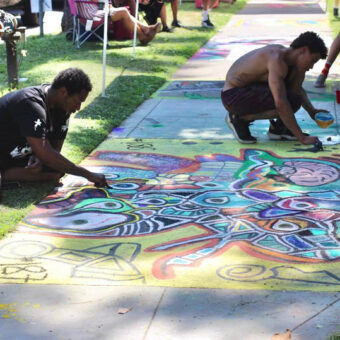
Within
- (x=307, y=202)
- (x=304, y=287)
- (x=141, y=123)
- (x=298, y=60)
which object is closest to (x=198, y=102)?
(x=141, y=123)

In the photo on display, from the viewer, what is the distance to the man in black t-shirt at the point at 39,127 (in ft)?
17.9

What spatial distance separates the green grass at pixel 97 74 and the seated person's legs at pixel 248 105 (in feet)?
4.18

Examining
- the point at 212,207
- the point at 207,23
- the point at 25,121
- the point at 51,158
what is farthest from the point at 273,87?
the point at 207,23

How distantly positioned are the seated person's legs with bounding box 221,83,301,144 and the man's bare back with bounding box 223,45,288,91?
0.22 ft

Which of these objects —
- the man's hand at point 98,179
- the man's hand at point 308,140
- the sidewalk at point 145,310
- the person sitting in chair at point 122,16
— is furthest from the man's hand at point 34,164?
the person sitting in chair at point 122,16

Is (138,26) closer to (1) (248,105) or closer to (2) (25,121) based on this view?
(1) (248,105)

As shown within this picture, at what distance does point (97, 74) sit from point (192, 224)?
18.8 ft

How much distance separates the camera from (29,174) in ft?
19.0

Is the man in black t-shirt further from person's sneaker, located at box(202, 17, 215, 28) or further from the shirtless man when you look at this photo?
person's sneaker, located at box(202, 17, 215, 28)

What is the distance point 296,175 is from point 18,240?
7.91 feet

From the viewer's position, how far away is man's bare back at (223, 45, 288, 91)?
6734 mm

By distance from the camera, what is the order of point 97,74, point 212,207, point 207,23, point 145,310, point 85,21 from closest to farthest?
1. point 145,310
2. point 212,207
3. point 97,74
4. point 85,21
5. point 207,23

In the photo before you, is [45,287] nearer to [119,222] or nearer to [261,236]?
[119,222]

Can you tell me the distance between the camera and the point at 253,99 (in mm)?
6992
